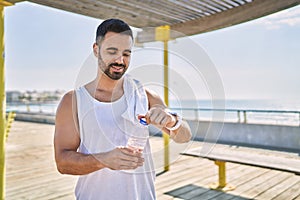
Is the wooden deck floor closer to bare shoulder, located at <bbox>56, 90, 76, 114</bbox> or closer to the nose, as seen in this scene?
bare shoulder, located at <bbox>56, 90, 76, 114</bbox>

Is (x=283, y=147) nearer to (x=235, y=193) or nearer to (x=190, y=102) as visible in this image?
(x=235, y=193)

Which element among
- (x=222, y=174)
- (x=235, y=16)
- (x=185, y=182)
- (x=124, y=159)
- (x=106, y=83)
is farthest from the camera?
(x=185, y=182)

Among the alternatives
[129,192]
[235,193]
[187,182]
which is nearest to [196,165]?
[187,182]

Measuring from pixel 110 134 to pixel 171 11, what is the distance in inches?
104

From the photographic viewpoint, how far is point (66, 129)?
3.01ft

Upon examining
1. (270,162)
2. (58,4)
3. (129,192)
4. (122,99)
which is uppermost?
(58,4)

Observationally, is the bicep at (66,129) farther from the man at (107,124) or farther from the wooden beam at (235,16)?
the wooden beam at (235,16)

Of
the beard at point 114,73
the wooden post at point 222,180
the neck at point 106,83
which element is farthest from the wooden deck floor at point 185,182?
the beard at point 114,73

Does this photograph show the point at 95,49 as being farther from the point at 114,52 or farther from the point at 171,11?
the point at 171,11

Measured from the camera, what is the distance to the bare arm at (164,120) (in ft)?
2.54

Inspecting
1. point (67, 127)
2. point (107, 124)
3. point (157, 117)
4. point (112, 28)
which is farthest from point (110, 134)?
point (112, 28)

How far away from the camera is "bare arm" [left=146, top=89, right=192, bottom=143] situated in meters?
0.77

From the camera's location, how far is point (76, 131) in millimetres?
927

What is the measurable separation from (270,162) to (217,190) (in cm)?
72
